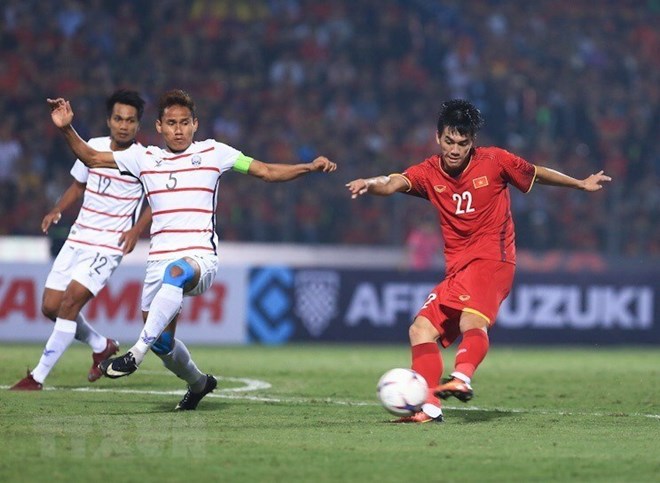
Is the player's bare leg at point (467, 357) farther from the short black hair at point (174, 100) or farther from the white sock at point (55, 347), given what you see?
the white sock at point (55, 347)

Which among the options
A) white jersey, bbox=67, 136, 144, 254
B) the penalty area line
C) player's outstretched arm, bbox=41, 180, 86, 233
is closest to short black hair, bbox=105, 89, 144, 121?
white jersey, bbox=67, 136, 144, 254

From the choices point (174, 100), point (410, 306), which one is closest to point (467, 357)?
point (174, 100)

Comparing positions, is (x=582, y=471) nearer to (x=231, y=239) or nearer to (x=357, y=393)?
(x=357, y=393)

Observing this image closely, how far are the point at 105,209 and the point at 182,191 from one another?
2.26 m

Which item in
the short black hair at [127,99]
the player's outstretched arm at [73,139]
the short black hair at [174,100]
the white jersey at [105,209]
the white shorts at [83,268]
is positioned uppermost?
the short black hair at [127,99]

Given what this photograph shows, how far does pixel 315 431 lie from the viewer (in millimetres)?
7391

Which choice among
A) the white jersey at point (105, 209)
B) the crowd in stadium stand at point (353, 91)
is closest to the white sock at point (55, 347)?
the white jersey at point (105, 209)

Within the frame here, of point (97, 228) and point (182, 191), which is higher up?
point (182, 191)

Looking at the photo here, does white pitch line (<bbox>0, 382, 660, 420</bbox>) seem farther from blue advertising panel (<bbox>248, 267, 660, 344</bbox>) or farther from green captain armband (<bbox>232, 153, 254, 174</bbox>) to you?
blue advertising panel (<bbox>248, 267, 660, 344</bbox>)

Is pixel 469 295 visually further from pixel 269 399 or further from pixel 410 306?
pixel 410 306

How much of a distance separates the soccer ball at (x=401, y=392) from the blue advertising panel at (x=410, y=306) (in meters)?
10.3

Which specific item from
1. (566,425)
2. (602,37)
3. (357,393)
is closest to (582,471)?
(566,425)

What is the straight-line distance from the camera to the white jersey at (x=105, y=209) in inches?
408

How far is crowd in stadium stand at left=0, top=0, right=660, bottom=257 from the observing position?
19.1 metres
